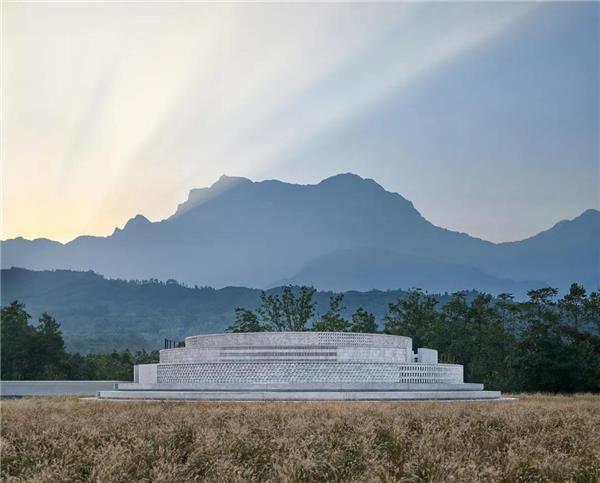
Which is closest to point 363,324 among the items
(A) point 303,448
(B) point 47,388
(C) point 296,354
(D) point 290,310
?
(D) point 290,310

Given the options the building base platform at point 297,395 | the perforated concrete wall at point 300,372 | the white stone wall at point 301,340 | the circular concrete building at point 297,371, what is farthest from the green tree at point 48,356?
the building base platform at point 297,395

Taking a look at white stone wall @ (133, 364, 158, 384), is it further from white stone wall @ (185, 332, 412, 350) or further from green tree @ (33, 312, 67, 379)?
green tree @ (33, 312, 67, 379)

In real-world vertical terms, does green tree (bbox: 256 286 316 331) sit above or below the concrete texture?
above

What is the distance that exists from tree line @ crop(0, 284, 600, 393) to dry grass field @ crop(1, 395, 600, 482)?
876 inches

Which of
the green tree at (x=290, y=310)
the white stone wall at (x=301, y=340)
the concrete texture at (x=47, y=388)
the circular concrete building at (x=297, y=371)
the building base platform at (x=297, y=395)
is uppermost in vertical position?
the green tree at (x=290, y=310)

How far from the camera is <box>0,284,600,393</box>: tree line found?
3359 cm

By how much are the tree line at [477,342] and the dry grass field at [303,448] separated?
22260 mm

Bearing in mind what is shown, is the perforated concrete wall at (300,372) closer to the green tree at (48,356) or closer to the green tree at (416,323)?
the green tree at (416,323)

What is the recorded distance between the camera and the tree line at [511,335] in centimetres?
3331

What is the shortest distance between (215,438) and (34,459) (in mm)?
2527

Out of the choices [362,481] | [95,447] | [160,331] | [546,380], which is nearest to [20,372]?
[546,380]

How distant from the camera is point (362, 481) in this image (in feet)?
24.8

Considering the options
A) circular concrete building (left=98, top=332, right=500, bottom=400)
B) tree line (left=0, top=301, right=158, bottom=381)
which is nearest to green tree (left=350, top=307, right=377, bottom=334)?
tree line (left=0, top=301, right=158, bottom=381)

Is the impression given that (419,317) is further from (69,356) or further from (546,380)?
(69,356)
